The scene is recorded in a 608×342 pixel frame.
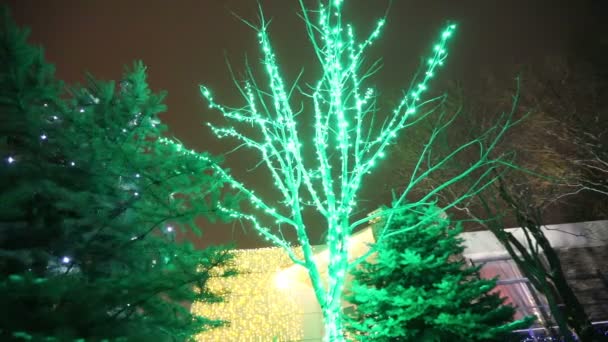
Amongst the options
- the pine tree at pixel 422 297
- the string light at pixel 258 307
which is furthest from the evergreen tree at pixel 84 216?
the string light at pixel 258 307

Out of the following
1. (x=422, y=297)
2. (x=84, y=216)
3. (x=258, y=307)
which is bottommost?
(x=422, y=297)

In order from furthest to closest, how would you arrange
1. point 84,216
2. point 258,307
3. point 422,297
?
point 258,307, point 422,297, point 84,216

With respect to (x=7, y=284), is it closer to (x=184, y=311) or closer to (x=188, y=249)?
(x=188, y=249)

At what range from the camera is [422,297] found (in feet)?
18.3

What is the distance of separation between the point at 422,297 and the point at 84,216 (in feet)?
17.2

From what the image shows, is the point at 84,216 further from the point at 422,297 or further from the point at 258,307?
the point at 258,307

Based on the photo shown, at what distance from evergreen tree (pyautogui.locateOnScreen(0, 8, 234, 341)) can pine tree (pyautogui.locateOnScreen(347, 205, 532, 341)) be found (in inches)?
132

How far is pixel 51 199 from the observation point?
9.63ft

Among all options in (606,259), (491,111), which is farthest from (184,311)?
(606,259)

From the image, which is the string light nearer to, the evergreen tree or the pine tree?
the pine tree

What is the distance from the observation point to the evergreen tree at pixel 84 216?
2.22 meters

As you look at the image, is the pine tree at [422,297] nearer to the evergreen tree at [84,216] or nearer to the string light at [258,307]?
the evergreen tree at [84,216]

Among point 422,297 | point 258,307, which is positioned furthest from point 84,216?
point 258,307

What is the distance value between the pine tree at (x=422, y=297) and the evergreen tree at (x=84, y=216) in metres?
3.35
